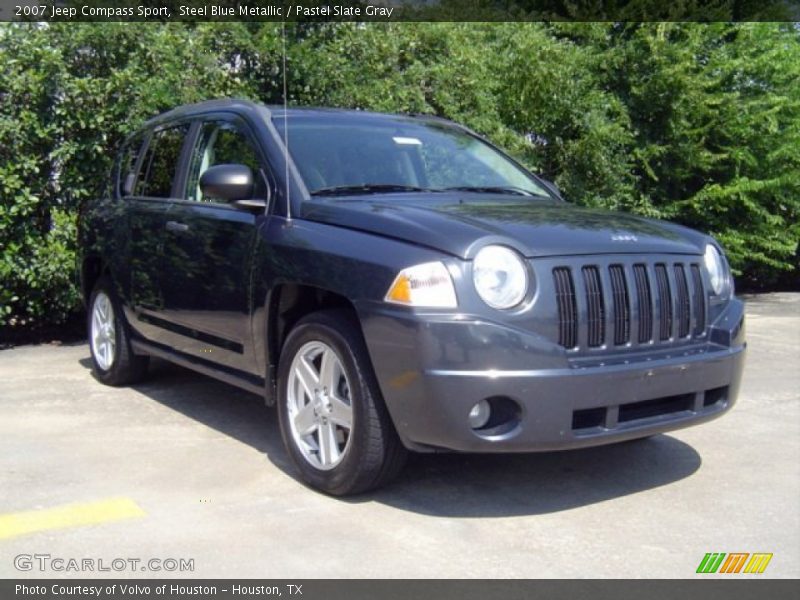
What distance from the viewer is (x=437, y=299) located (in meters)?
3.96

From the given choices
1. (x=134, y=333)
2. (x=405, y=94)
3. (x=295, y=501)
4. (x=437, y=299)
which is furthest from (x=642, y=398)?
(x=405, y=94)

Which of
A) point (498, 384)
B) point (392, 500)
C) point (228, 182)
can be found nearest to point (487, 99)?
point (228, 182)

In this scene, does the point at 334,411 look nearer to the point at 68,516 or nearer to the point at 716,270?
the point at 68,516

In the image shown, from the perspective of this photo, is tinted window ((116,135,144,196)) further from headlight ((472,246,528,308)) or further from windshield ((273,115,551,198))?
headlight ((472,246,528,308))

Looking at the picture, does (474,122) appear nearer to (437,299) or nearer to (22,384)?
(22,384)

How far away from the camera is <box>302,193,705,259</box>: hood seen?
4105 mm

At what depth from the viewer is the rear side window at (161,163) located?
605 centimetres

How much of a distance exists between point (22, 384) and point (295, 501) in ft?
11.1

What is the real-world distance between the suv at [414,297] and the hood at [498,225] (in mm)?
13

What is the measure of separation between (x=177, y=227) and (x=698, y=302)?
9.51ft

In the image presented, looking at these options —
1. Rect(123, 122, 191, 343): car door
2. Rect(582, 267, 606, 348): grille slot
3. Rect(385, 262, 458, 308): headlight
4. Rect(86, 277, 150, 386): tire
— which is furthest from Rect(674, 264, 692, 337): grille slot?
Rect(86, 277, 150, 386): tire

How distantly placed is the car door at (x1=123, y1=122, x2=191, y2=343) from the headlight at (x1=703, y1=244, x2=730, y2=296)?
121 inches

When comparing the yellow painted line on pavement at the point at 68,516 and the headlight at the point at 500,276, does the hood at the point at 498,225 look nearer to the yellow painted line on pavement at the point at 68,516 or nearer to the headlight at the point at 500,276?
the headlight at the point at 500,276
